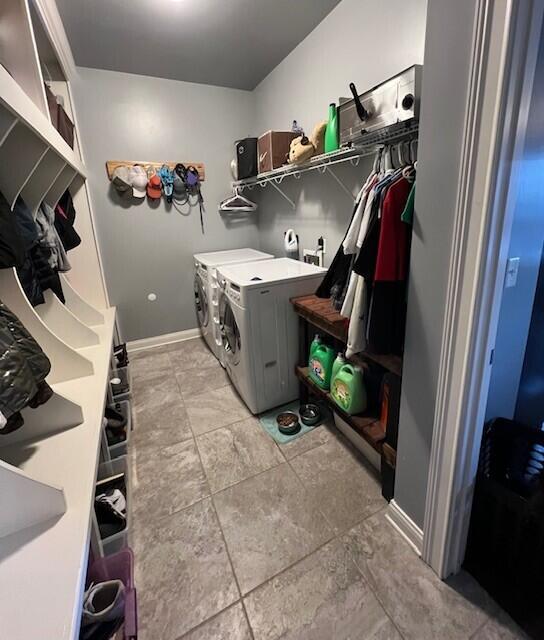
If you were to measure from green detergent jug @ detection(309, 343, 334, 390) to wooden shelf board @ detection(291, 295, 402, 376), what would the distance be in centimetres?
13

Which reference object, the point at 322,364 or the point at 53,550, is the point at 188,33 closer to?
the point at 322,364

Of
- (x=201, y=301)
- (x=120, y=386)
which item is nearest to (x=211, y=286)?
Result: (x=201, y=301)

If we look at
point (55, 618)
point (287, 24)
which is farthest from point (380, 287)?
point (287, 24)

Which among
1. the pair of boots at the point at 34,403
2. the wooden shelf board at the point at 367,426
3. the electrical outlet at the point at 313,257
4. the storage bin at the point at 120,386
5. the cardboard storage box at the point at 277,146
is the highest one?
the cardboard storage box at the point at 277,146

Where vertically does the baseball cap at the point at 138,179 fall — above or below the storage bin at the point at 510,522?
above

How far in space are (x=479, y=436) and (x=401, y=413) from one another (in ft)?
0.91

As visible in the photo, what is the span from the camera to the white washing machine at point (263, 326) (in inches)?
78.7

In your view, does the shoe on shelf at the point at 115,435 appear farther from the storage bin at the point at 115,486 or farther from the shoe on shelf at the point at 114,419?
the storage bin at the point at 115,486

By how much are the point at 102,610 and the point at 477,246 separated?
157 cm

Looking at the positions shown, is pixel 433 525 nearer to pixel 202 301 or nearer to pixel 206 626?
pixel 206 626

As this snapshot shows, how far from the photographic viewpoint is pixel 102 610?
96 centimetres

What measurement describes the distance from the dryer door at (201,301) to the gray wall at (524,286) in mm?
2370

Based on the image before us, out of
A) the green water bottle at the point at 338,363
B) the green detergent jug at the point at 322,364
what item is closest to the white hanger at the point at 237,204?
the green detergent jug at the point at 322,364

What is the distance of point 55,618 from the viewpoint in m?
0.65
